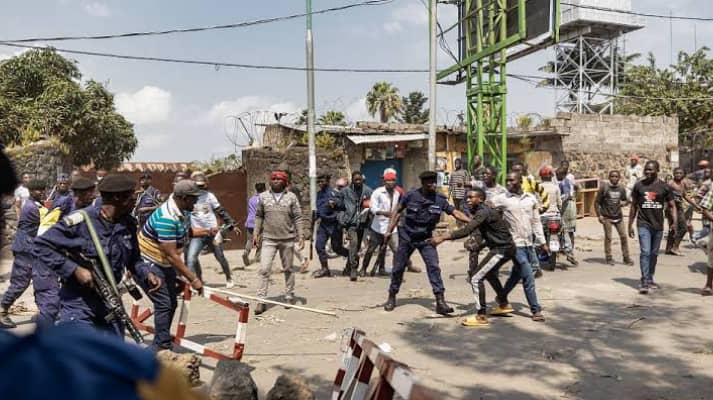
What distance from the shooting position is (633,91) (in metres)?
33.7

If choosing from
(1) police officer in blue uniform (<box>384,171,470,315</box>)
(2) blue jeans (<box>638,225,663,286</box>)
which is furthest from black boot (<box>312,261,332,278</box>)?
(2) blue jeans (<box>638,225,663,286</box>)

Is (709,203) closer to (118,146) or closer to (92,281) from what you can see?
(92,281)

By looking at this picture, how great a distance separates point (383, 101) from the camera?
39.5m

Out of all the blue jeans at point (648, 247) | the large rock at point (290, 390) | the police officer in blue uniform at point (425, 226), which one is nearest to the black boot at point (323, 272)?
the police officer in blue uniform at point (425, 226)

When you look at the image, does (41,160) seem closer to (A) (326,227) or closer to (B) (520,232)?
(A) (326,227)

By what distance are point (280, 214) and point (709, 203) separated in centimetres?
589

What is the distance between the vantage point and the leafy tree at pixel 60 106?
54.3 ft

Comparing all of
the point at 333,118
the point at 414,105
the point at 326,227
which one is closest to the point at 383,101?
the point at 414,105

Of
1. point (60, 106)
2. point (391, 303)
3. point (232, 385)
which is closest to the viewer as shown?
point (232, 385)

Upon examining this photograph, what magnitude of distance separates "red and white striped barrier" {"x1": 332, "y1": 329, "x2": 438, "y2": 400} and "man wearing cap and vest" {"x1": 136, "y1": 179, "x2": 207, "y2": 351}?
199 centimetres

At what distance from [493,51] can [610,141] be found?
26.7 ft

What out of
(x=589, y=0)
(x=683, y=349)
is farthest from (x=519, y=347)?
(x=589, y=0)

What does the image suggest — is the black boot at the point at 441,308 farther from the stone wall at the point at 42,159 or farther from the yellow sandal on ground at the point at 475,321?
the stone wall at the point at 42,159

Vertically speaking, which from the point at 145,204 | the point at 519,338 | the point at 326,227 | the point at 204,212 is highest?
the point at 145,204
